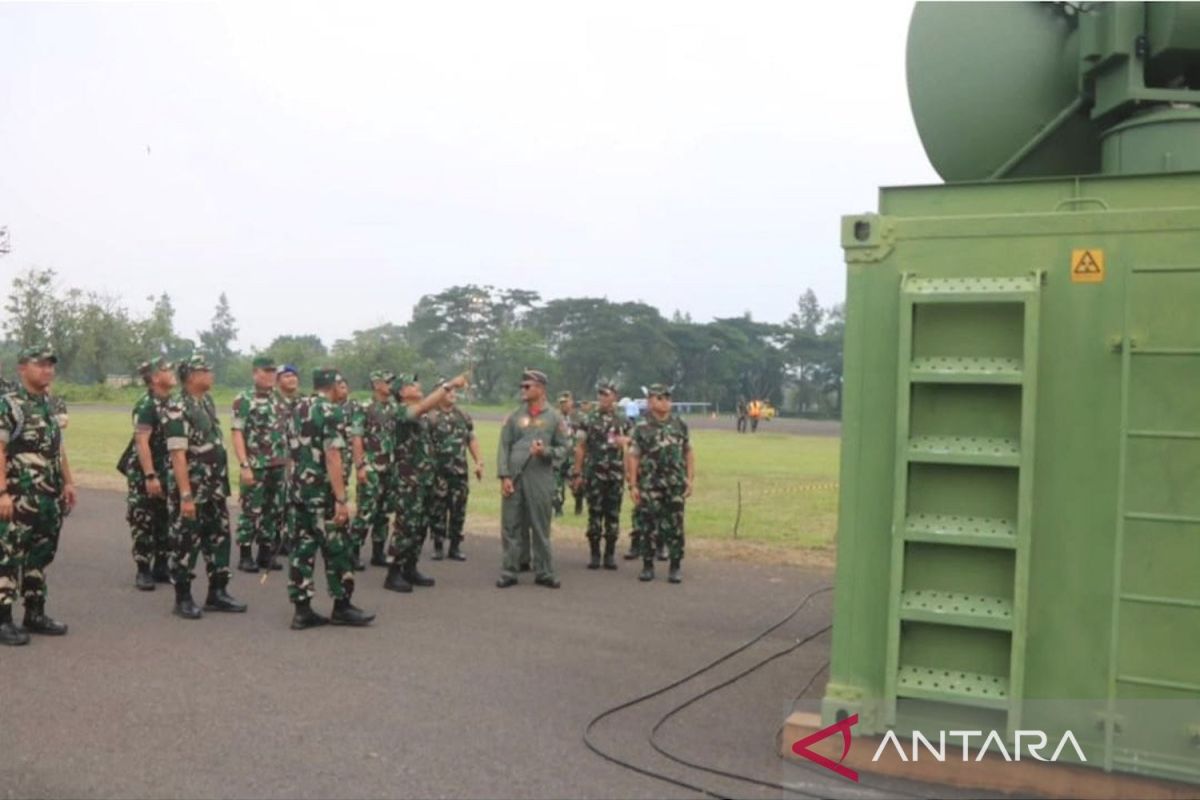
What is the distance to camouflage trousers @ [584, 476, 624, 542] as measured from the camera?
1066cm

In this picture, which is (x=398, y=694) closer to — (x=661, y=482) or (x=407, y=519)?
(x=407, y=519)

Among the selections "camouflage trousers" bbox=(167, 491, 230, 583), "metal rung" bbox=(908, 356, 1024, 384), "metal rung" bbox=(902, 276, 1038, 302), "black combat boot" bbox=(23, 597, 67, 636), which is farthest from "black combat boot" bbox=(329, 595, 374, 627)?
"metal rung" bbox=(902, 276, 1038, 302)

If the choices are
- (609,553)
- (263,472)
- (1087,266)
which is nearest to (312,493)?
(263,472)

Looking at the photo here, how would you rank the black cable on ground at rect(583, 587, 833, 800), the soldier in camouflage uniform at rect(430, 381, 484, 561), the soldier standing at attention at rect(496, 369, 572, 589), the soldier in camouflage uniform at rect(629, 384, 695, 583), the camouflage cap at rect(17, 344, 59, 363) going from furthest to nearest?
1. the soldier in camouflage uniform at rect(430, 381, 484, 561)
2. the soldier in camouflage uniform at rect(629, 384, 695, 583)
3. the soldier standing at attention at rect(496, 369, 572, 589)
4. the camouflage cap at rect(17, 344, 59, 363)
5. the black cable on ground at rect(583, 587, 833, 800)

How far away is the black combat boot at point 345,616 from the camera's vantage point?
24.1 ft

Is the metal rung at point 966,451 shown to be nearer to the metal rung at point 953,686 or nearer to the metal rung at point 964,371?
the metal rung at point 964,371

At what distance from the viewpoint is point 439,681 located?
232 inches

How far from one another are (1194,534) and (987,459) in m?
0.79

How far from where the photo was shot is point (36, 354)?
6.90m

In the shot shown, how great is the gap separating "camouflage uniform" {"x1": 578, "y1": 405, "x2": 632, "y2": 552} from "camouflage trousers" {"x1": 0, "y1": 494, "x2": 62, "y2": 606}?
5.31 m

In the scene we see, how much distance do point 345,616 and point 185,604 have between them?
1.32m

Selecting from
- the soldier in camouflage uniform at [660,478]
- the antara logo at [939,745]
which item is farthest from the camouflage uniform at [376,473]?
the antara logo at [939,745]

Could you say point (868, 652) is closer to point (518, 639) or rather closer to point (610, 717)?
point (610, 717)

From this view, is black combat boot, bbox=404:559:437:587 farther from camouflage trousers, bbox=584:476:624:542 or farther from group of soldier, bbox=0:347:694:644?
camouflage trousers, bbox=584:476:624:542
